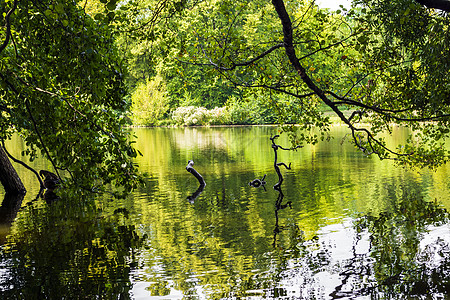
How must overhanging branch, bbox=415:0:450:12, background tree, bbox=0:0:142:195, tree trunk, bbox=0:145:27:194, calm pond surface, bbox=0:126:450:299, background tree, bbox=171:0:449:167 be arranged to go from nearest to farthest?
1. background tree, bbox=0:0:142:195
2. overhanging branch, bbox=415:0:450:12
3. calm pond surface, bbox=0:126:450:299
4. background tree, bbox=171:0:449:167
5. tree trunk, bbox=0:145:27:194

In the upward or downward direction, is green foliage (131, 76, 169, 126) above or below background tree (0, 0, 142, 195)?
above

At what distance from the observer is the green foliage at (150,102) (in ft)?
192

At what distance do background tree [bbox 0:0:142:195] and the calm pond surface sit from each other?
0.59 meters

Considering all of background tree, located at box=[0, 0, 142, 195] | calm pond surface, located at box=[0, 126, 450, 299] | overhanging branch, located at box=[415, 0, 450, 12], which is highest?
overhanging branch, located at box=[415, 0, 450, 12]

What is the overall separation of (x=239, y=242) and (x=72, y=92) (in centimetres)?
518

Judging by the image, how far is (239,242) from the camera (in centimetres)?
1005

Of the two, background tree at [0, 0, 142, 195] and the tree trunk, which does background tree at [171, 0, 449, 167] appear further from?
the tree trunk

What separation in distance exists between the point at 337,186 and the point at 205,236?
7.30 m

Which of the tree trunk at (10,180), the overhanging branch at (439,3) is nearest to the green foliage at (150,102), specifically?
the tree trunk at (10,180)

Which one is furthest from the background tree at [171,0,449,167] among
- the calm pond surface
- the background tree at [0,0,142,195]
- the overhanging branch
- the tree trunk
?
the tree trunk

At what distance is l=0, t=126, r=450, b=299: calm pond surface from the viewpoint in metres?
7.57

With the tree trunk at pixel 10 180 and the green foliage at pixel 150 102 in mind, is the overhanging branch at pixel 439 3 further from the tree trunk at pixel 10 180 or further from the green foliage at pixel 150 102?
the green foliage at pixel 150 102

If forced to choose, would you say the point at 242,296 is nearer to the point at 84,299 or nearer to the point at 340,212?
the point at 84,299

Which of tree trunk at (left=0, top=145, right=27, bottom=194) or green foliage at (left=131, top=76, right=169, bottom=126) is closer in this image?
tree trunk at (left=0, top=145, right=27, bottom=194)
